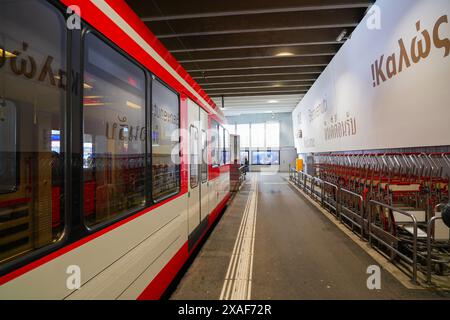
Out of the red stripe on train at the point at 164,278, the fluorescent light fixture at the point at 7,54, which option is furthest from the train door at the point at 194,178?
the fluorescent light fixture at the point at 7,54

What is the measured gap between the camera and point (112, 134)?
8.95 ft

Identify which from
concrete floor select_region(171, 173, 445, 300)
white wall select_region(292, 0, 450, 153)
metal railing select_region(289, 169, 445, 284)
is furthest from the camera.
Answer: white wall select_region(292, 0, 450, 153)

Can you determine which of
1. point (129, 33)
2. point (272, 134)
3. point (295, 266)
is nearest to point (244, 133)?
point (272, 134)

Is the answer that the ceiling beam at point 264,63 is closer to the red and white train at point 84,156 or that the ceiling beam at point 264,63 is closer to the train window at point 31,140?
the red and white train at point 84,156

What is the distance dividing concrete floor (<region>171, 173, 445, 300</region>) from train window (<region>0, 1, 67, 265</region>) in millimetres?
1801

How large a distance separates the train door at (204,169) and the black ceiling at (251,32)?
2.50 meters

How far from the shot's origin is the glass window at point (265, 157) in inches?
888

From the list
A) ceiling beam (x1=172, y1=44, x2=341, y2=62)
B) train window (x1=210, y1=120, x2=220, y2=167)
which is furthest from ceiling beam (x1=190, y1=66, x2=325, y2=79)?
train window (x1=210, y1=120, x2=220, y2=167)

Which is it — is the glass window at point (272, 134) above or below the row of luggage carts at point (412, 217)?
above

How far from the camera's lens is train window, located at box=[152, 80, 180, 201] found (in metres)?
2.69

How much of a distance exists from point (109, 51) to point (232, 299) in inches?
103

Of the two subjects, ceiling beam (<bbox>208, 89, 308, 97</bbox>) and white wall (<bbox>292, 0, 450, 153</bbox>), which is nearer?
white wall (<bbox>292, 0, 450, 153</bbox>)

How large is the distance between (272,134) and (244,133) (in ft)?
8.23

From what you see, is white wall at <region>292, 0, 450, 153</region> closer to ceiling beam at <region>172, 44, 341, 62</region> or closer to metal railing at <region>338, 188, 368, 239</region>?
ceiling beam at <region>172, 44, 341, 62</region>
